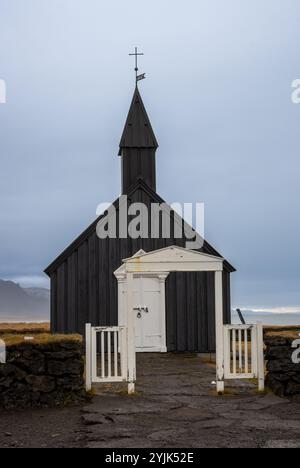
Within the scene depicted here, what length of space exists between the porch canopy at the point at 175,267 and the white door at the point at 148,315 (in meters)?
8.65

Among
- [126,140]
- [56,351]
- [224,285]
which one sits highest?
[126,140]

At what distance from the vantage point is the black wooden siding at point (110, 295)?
2280cm

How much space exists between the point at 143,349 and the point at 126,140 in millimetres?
8122

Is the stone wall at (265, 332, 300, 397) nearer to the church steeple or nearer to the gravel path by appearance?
the gravel path

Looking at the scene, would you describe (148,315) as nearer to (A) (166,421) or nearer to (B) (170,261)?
(B) (170,261)

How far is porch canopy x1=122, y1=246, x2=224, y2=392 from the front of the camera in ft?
46.1

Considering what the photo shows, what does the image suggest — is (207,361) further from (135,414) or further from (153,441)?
(153,441)

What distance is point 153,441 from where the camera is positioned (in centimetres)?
944

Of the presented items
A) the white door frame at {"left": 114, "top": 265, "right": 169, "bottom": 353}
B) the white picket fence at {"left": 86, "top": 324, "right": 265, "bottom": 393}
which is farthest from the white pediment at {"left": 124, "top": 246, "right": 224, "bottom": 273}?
the white door frame at {"left": 114, "top": 265, "right": 169, "bottom": 353}

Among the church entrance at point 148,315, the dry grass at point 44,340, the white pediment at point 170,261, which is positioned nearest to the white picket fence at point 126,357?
the dry grass at point 44,340

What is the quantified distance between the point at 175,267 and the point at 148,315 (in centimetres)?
887

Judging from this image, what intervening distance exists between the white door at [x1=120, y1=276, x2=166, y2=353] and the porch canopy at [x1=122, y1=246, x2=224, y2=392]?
28.4 ft

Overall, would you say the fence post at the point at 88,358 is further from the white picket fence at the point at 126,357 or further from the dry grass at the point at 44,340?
the dry grass at the point at 44,340
